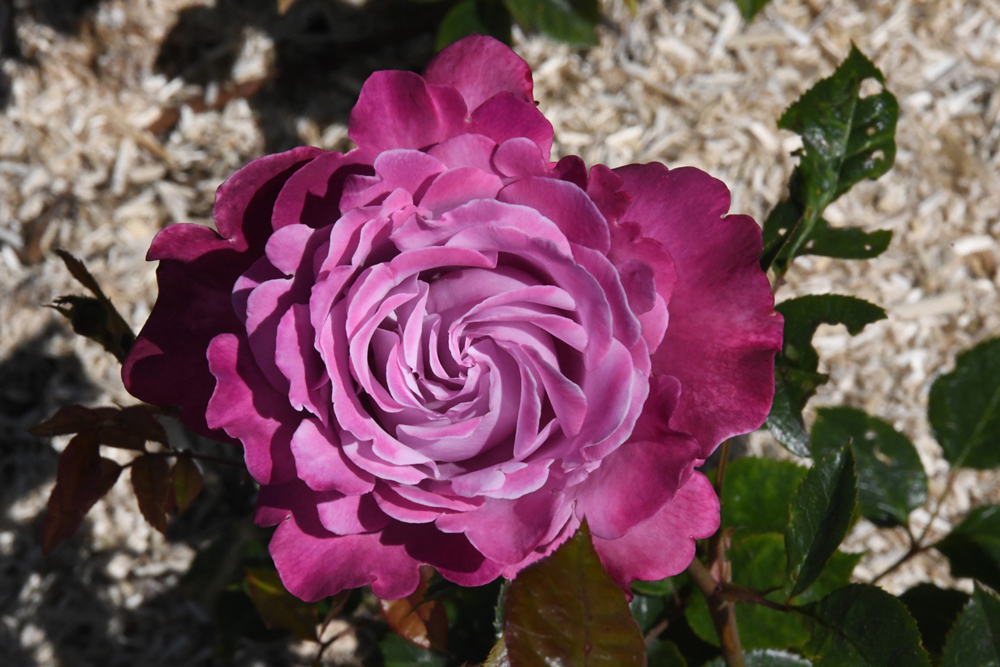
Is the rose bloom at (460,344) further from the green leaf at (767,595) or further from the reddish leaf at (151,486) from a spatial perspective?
the green leaf at (767,595)

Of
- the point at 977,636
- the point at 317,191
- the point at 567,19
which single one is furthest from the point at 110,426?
the point at 567,19

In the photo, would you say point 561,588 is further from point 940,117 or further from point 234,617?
point 940,117

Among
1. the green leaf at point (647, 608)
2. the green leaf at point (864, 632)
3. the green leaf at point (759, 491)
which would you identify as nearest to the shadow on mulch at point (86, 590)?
the green leaf at point (647, 608)

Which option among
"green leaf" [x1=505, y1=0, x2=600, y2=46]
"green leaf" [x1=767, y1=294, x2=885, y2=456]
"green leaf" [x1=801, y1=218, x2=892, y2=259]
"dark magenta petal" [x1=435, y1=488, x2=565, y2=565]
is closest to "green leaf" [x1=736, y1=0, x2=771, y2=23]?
"green leaf" [x1=505, y1=0, x2=600, y2=46]

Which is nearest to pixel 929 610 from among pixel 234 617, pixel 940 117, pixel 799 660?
pixel 799 660

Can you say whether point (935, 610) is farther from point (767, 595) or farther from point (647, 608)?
point (647, 608)

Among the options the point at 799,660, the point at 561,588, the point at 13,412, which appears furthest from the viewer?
the point at 13,412

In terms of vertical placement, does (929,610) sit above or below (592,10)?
below
